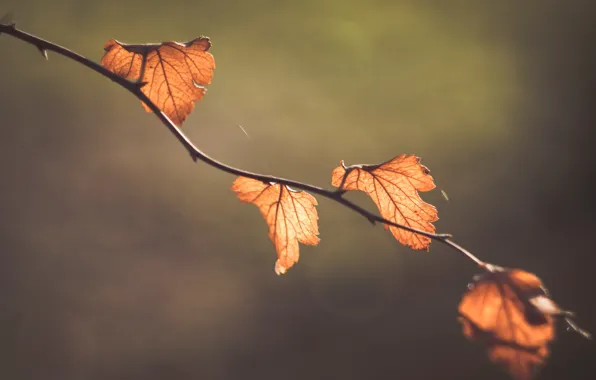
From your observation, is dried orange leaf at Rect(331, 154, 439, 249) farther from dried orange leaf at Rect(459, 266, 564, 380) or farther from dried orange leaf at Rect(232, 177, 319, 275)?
dried orange leaf at Rect(459, 266, 564, 380)

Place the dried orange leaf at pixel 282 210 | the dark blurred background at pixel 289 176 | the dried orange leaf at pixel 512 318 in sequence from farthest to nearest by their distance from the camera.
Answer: the dark blurred background at pixel 289 176 → the dried orange leaf at pixel 282 210 → the dried orange leaf at pixel 512 318

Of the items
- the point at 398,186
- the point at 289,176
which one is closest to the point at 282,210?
the point at 398,186

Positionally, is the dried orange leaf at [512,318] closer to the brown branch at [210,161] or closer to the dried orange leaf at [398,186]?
the brown branch at [210,161]

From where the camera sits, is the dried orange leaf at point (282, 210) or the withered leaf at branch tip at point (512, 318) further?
the dried orange leaf at point (282, 210)

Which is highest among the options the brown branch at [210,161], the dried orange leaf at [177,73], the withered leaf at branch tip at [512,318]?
the dried orange leaf at [177,73]

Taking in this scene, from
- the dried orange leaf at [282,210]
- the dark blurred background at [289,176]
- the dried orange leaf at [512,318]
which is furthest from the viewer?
the dark blurred background at [289,176]

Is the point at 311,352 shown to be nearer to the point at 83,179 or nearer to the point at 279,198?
the point at 83,179

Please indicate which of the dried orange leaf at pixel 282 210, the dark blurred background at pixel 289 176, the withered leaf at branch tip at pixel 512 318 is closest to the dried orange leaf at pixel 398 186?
the dried orange leaf at pixel 282 210

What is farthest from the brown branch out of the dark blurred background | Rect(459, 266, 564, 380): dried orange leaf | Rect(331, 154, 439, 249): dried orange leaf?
the dark blurred background
